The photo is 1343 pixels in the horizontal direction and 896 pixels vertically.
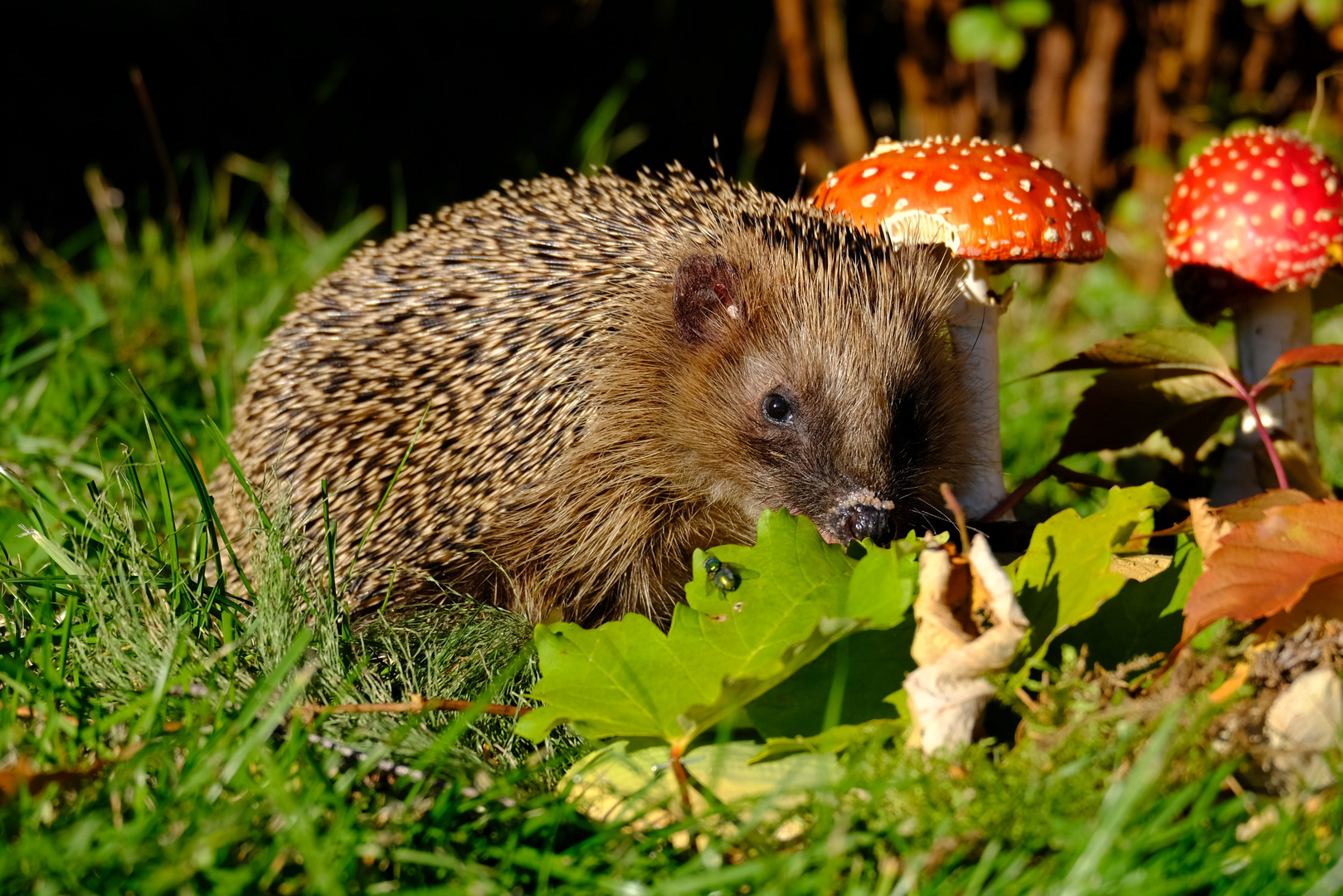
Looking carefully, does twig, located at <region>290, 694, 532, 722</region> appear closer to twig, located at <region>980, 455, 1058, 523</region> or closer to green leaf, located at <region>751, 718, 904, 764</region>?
green leaf, located at <region>751, 718, 904, 764</region>

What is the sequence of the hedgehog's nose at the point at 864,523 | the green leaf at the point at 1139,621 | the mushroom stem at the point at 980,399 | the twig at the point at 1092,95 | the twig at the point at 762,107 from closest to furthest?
1. the green leaf at the point at 1139,621
2. the hedgehog's nose at the point at 864,523
3. the mushroom stem at the point at 980,399
4. the twig at the point at 1092,95
5. the twig at the point at 762,107

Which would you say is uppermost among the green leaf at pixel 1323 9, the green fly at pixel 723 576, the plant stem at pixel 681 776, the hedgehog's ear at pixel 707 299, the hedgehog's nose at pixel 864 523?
the green leaf at pixel 1323 9

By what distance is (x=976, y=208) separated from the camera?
2840 millimetres

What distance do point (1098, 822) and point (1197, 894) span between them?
281 mm

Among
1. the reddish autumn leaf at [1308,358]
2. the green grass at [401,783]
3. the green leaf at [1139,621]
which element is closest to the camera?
the green grass at [401,783]

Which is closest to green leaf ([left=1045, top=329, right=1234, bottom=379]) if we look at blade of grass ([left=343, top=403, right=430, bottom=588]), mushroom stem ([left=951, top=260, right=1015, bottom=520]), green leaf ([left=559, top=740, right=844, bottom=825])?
mushroom stem ([left=951, top=260, right=1015, bottom=520])

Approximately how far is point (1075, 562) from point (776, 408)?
954 millimetres

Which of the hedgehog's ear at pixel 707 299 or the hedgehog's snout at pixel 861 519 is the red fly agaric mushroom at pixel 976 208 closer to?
the hedgehog's ear at pixel 707 299

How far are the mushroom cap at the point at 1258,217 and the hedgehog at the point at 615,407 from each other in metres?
0.81

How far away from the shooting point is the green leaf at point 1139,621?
93.7 inches

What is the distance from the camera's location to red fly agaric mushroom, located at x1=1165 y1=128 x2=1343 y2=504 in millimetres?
3168

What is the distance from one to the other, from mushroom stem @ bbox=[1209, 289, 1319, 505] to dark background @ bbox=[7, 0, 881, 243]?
16.6ft

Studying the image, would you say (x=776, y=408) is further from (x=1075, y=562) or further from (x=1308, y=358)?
(x=1308, y=358)

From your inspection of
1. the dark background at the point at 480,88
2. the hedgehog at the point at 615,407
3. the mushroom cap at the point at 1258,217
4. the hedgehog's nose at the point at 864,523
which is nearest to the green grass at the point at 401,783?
the hedgehog at the point at 615,407
